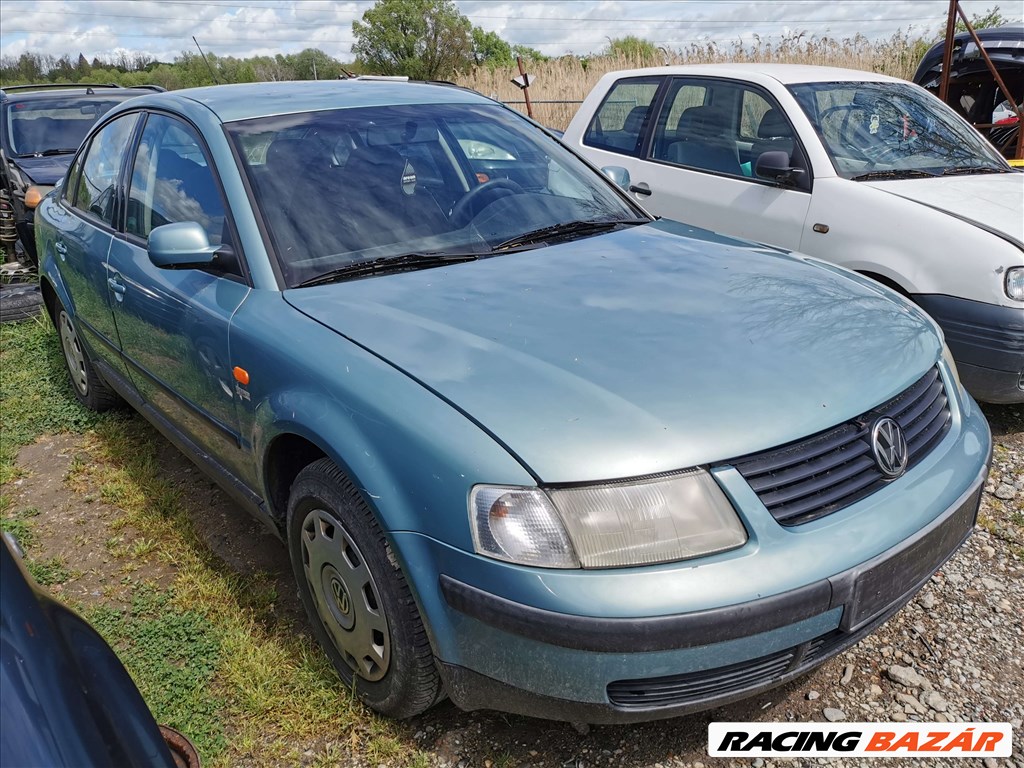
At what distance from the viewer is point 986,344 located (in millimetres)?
3557

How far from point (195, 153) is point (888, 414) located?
240 centimetres

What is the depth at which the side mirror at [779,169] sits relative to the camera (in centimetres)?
442

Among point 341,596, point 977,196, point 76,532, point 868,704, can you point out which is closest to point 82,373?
point 76,532

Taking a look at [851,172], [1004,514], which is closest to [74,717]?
[1004,514]

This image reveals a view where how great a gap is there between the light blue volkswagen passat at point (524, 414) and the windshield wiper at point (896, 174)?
1.78 meters

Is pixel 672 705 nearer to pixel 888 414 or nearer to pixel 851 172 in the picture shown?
pixel 888 414

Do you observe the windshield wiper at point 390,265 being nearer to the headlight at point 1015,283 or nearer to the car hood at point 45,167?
the headlight at point 1015,283

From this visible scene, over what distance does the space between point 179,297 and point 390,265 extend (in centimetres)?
79

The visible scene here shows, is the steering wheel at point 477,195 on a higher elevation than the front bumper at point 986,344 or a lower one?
higher

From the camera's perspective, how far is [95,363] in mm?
4059

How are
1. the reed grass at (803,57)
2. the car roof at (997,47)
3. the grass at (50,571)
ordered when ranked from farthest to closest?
1. the reed grass at (803,57)
2. the car roof at (997,47)
3. the grass at (50,571)

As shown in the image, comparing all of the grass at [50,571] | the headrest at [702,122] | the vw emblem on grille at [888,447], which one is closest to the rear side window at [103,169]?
the grass at [50,571]

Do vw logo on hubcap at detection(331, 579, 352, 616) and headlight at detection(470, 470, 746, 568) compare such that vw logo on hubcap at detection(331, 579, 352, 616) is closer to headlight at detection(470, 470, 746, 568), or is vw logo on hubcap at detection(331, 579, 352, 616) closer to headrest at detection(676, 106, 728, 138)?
headlight at detection(470, 470, 746, 568)

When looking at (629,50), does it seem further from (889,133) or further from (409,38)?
(409,38)
